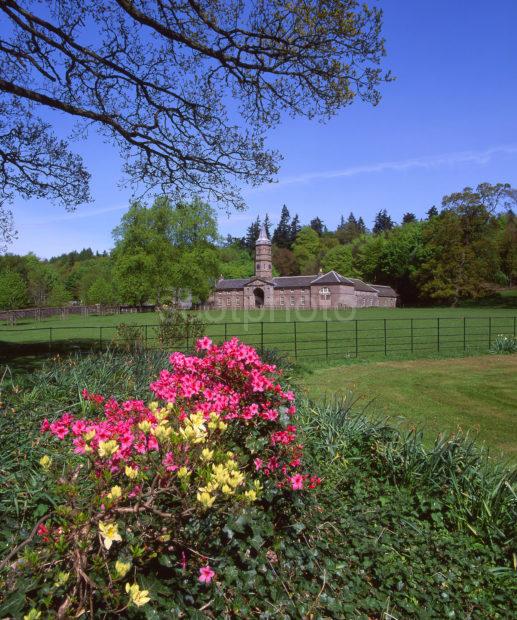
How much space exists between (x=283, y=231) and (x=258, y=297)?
49212mm

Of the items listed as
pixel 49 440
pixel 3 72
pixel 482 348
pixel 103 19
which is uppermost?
pixel 103 19

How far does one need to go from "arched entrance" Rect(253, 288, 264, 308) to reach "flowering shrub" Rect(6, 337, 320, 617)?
85.5 metres

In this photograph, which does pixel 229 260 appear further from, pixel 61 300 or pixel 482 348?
pixel 482 348

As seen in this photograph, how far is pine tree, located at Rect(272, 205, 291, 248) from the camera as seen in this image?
438ft

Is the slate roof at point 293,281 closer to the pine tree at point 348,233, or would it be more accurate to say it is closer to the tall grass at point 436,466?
the pine tree at point 348,233

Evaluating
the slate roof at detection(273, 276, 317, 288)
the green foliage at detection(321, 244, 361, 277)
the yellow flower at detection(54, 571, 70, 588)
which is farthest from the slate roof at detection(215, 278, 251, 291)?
the yellow flower at detection(54, 571, 70, 588)

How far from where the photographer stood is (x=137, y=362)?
8008 mm

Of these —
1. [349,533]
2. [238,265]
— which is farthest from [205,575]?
[238,265]

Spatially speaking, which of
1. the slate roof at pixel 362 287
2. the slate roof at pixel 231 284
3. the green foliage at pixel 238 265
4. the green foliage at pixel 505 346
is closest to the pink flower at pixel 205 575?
the green foliage at pixel 505 346

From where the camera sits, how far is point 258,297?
90.6 metres

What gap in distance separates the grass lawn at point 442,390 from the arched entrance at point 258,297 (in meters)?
71.9

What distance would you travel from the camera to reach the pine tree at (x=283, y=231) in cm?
13362

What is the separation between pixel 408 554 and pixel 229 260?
11582 cm

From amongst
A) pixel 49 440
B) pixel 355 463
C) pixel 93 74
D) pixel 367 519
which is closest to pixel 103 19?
pixel 93 74
